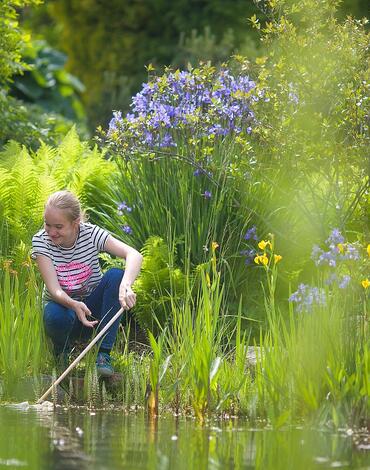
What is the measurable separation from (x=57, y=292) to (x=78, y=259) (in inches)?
14.7

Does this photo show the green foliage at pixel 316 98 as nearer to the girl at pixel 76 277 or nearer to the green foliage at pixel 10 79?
the girl at pixel 76 277

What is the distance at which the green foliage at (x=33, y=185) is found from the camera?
8562mm

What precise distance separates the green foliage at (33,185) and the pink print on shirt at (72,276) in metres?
1.24

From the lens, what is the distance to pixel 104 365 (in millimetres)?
7000

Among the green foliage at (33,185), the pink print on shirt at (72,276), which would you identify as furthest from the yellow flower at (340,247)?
the green foliage at (33,185)

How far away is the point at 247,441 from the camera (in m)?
5.58

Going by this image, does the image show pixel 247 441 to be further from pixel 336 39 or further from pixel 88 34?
pixel 88 34

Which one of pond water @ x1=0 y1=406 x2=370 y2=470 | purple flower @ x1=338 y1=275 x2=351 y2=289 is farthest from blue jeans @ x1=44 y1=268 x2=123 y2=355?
purple flower @ x1=338 y1=275 x2=351 y2=289

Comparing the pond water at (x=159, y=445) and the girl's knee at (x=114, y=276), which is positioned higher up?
the girl's knee at (x=114, y=276)

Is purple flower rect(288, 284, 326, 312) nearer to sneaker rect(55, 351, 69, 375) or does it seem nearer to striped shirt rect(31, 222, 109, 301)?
striped shirt rect(31, 222, 109, 301)

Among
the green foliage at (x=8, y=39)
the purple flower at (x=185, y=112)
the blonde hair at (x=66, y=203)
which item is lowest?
the blonde hair at (x=66, y=203)

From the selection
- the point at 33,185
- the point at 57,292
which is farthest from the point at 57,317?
the point at 33,185

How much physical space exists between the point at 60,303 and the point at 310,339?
1.74 m

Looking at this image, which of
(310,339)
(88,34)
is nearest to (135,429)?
(310,339)
